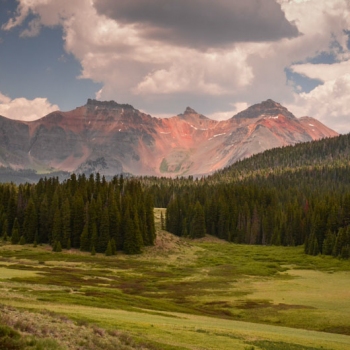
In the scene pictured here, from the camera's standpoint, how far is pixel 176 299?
74.4 metres

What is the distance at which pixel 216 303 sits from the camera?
7212 centimetres

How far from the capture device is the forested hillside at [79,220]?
14550 centimetres

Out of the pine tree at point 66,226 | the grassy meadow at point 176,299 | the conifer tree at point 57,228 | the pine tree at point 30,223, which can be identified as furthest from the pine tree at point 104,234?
the pine tree at point 30,223

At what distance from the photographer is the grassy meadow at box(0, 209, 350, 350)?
101 feet

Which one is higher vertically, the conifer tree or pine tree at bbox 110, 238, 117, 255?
the conifer tree

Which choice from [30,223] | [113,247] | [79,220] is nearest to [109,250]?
[113,247]

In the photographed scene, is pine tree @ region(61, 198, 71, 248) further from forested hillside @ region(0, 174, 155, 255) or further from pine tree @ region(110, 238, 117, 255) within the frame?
pine tree @ region(110, 238, 117, 255)

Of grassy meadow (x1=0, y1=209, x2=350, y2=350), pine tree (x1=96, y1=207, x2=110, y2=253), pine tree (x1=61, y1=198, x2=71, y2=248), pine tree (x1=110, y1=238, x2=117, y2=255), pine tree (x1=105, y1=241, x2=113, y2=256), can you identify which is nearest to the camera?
grassy meadow (x1=0, y1=209, x2=350, y2=350)

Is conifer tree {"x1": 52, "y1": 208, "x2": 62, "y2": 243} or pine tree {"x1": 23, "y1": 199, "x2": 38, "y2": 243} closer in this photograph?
conifer tree {"x1": 52, "y1": 208, "x2": 62, "y2": 243}

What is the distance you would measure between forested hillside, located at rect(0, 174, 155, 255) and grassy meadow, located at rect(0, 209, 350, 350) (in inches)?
227

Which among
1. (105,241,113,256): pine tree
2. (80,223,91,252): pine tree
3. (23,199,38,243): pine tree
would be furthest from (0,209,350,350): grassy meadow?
(23,199,38,243): pine tree

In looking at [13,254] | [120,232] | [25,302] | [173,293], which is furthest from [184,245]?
[25,302]

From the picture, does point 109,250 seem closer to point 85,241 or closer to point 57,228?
point 85,241

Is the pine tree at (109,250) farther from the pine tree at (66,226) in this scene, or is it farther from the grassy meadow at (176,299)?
the pine tree at (66,226)
